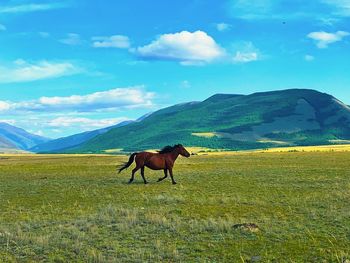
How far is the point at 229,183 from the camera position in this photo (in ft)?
105

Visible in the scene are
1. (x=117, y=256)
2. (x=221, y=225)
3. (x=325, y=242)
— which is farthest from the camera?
(x=221, y=225)

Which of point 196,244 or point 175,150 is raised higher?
point 175,150

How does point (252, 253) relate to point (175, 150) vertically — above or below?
below

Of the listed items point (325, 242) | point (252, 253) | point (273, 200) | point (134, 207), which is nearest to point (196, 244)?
point (252, 253)

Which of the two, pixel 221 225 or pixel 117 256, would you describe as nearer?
pixel 117 256

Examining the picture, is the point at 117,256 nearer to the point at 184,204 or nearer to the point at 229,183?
the point at 184,204

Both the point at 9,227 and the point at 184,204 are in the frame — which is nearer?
the point at 9,227

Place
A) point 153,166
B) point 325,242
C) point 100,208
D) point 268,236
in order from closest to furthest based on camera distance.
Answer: point 325,242 → point 268,236 → point 100,208 → point 153,166

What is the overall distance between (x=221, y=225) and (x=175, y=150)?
54.9 ft

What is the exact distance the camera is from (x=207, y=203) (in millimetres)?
22344

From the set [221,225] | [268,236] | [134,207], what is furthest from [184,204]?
[268,236]

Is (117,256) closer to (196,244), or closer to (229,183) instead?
(196,244)

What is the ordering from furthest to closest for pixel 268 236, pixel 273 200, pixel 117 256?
pixel 273 200 < pixel 268 236 < pixel 117 256

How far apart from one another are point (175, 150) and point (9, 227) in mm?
17297
